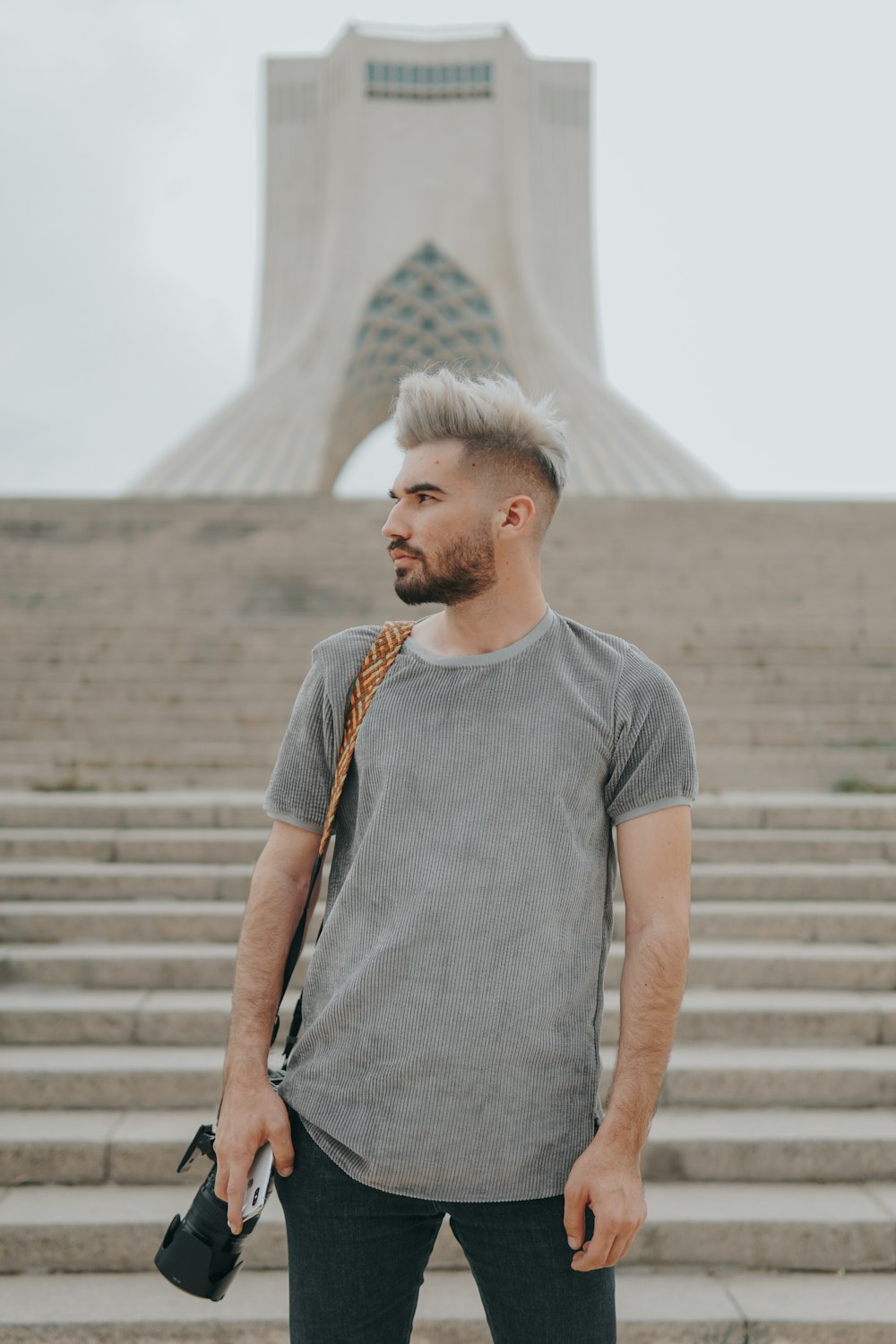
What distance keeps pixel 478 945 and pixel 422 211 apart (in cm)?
2255

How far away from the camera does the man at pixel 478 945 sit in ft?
3.22

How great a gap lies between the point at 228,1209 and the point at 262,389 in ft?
58.4

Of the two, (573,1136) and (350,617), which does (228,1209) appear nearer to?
(573,1136)

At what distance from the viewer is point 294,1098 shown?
3.39 feet

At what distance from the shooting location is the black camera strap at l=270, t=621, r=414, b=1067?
3.59 ft

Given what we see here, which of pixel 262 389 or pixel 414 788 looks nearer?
pixel 414 788

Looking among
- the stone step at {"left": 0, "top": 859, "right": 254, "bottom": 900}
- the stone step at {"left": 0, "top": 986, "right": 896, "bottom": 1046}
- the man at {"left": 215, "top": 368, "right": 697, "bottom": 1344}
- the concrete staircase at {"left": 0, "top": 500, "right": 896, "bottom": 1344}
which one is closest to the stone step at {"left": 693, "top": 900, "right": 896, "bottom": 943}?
the concrete staircase at {"left": 0, "top": 500, "right": 896, "bottom": 1344}

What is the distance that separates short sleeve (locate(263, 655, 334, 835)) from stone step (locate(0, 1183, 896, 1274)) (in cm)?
138

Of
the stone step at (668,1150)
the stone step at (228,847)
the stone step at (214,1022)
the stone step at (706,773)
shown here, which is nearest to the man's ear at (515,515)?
the stone step at (668,1150)

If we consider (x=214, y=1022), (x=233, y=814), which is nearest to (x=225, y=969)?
(x=214, y=1022)

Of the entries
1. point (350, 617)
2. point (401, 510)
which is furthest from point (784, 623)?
point (401, 510)

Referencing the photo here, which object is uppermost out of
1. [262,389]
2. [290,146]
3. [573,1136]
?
[290,146]

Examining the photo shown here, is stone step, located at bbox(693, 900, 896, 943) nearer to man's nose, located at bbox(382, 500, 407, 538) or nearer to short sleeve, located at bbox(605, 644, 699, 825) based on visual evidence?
short sleeve, located at bbox(605, 644, 699, 825)

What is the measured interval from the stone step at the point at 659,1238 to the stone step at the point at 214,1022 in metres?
0.53
